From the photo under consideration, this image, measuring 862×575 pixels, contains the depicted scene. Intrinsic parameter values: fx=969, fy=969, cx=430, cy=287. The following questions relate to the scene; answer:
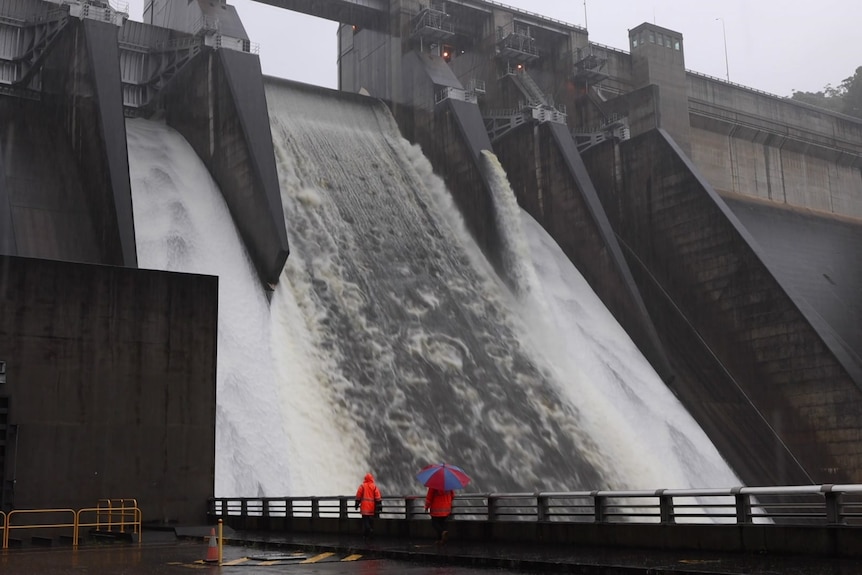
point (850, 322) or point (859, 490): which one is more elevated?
point (850, 322)

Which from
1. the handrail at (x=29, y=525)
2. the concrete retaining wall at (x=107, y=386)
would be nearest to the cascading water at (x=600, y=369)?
the concrete retaining wall at (x=107, y=386)

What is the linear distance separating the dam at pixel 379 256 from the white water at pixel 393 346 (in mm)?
105

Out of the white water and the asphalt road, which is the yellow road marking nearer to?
the asphalt road

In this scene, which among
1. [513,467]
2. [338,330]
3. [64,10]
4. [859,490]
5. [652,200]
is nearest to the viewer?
[859,490]

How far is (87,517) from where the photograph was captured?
1634 centimetres

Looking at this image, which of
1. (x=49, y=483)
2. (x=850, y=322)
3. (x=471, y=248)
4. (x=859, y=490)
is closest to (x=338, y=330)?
(x=471, y=248)

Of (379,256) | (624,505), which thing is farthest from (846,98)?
(624,505)

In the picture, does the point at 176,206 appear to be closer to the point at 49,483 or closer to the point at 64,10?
the point at 64,10

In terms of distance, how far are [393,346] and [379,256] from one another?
427cm

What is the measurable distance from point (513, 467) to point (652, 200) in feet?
49.9

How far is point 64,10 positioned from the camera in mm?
28844

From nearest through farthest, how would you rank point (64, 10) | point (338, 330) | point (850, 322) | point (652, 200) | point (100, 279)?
point (100, 279)
point (338, 330)
point (64, 10)
point (652, 200)
point (850, 322)

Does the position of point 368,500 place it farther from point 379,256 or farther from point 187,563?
point 379,256

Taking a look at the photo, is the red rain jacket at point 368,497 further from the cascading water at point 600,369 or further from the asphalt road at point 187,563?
the cascading water at point 600,369
